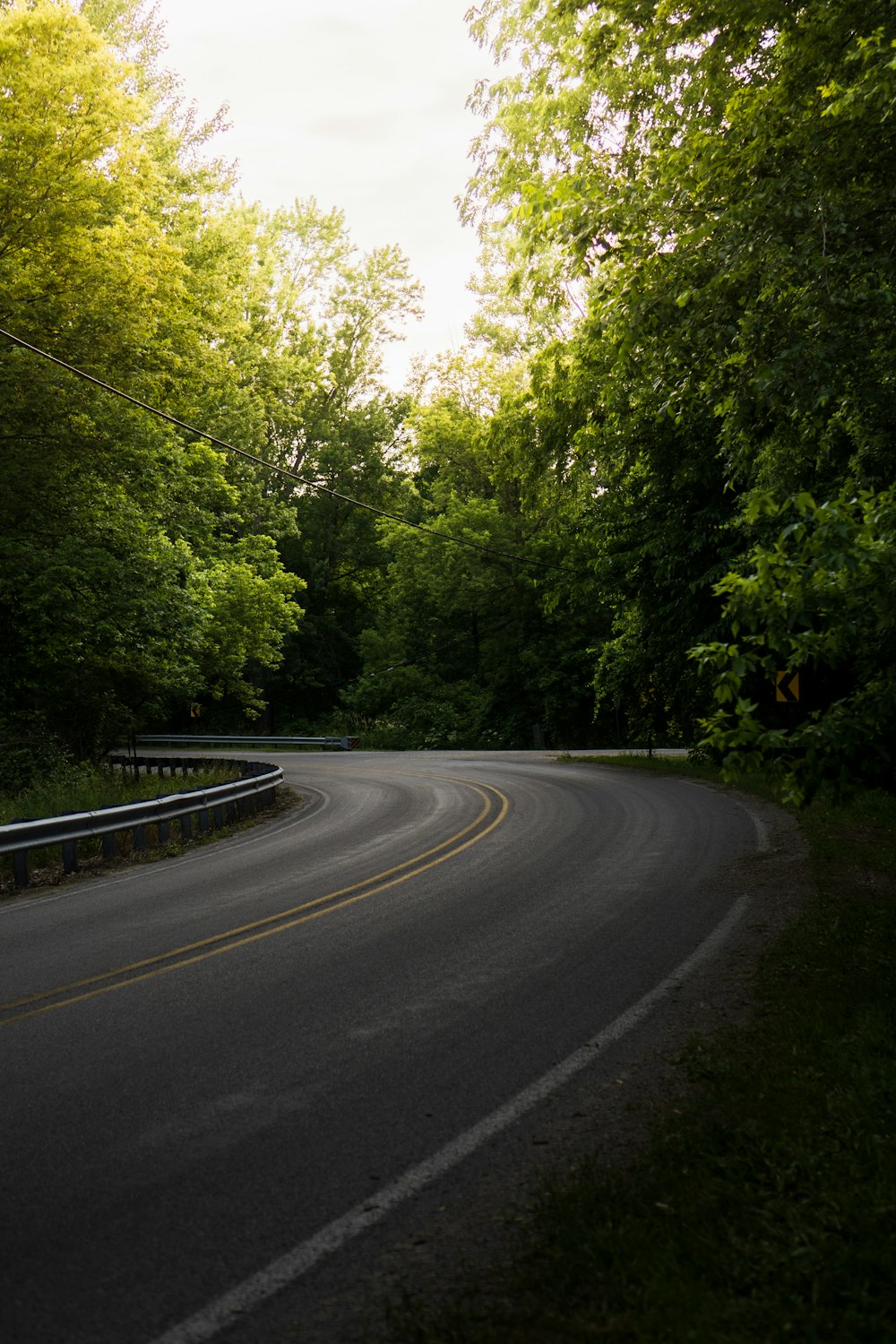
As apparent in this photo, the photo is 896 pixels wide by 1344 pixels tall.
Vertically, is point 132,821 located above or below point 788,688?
below

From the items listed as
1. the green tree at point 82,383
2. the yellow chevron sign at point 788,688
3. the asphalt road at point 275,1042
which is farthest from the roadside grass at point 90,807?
the yellow chevron sign at point 788,688

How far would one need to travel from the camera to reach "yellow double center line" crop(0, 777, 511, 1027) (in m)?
7.23

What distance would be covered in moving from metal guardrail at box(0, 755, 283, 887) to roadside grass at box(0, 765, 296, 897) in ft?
0.60

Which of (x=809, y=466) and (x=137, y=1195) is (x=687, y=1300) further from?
(x=809, y=466)

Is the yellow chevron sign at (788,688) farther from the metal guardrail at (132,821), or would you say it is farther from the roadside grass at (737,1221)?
the roadside grass at (737,1221)

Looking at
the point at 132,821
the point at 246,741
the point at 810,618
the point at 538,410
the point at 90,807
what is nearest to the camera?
the point at 810,618

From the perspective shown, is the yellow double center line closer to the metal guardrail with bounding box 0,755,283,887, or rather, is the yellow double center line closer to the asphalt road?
the asphalt road

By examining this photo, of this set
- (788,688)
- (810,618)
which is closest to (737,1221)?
(810,618)

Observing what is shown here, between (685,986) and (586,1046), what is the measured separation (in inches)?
52.5

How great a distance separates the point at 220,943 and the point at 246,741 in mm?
34795

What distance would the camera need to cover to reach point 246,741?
4288cm

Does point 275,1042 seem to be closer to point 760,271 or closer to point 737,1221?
point 737,1221

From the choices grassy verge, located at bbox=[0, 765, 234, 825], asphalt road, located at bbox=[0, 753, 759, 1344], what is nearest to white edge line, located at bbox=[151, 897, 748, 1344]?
asphalt road, located at bbox=[0, 753, 759, 1344]

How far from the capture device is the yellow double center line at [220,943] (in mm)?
7227
